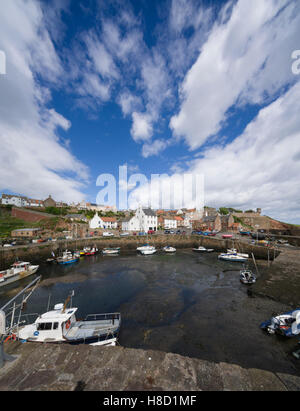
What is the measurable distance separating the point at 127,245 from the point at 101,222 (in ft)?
82.9

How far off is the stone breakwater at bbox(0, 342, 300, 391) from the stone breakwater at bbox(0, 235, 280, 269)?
96.6 ft

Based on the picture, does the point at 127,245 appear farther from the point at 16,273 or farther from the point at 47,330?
the point at 47,330

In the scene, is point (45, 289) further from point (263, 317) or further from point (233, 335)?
point (263, 317)

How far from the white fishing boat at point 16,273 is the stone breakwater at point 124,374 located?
86.2 feet

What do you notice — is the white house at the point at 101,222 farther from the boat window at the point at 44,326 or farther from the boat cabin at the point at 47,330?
the boat window at the point at 44,326

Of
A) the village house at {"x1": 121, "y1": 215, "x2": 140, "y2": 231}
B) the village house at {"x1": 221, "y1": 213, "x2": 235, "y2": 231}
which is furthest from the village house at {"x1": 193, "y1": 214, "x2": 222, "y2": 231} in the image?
the village house at {"x1": 121, "y1": 215, "x2": 140, "y2": 231}

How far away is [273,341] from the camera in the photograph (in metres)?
10.8

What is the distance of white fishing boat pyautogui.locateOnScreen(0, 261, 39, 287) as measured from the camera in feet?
73.5

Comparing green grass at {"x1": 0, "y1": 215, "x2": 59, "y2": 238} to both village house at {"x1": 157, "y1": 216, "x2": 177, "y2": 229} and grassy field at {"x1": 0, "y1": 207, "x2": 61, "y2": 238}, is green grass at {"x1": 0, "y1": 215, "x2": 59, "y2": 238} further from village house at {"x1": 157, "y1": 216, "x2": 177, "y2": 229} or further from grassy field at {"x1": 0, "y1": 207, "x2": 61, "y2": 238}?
village house at {"x1": 157, "y1": 216, "x2": 177, "y2": 229}

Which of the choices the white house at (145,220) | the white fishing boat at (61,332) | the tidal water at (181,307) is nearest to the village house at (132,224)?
the white house at (145,220)
